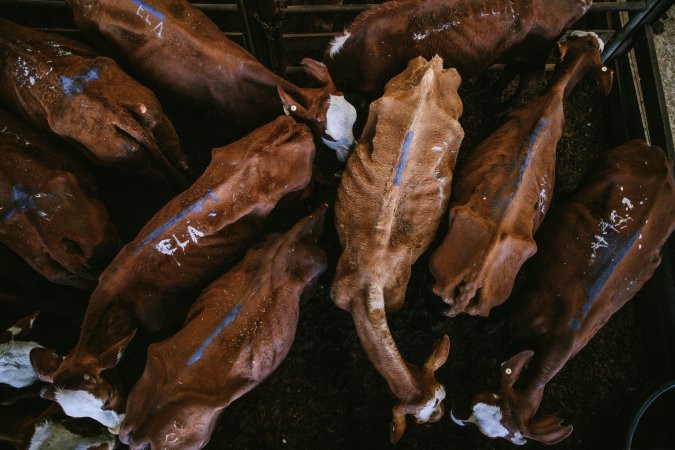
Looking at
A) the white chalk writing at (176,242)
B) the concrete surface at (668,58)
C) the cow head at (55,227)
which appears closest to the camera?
the white chalk writing at (176,242)

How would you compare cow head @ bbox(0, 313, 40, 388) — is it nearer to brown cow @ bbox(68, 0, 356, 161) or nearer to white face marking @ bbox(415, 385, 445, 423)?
brown cow @ bbox(68, 0, 356, 161)

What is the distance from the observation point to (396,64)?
2668mm

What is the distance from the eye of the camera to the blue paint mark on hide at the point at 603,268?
237cm

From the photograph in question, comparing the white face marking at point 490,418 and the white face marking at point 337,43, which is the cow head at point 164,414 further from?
the white face marking at point 337,43

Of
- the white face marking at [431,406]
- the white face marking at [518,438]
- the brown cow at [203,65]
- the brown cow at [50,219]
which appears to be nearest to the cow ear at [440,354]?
the white face marking at [431,406]

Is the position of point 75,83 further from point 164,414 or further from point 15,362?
point 164,414

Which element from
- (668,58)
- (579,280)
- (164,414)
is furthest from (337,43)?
(668,58)

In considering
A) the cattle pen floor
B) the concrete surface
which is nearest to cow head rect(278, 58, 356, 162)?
the cattle pen floor

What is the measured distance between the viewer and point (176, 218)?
2.25 meters

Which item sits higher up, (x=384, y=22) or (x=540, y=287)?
(x=384, y=22)

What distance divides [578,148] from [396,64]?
152cm

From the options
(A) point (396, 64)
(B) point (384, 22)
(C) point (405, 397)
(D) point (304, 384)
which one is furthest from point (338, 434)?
(B) point (384, 22)

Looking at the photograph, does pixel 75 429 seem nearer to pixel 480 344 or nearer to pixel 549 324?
pixel 480 344

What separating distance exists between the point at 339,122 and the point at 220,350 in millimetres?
1254
